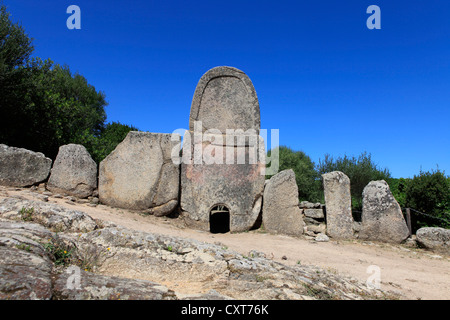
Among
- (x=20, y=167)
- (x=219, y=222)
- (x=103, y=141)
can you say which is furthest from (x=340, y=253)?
(x=103, y=141)

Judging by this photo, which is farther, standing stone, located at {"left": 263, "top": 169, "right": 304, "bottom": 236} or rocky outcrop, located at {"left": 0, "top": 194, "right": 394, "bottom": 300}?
standing stone, located at {"left": 263, "top": 169, "right": 304, "bottom": 236}

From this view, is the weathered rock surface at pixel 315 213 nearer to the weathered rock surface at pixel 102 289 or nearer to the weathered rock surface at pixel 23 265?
the weathered rock surface at pixel 102 289

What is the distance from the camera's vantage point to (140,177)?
8.69 meters

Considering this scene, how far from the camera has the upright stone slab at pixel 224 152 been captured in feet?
28.9

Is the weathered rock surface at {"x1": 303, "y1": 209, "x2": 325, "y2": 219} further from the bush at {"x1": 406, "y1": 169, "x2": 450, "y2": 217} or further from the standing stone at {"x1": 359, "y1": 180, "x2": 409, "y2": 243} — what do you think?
the bush at {"x1": 406, "y1": 169, "x2": 450, "y2": 217}

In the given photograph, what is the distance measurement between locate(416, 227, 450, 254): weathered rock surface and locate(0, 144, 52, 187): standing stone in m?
10.2

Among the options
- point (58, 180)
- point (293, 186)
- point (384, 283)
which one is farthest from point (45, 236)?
point (293, 186)

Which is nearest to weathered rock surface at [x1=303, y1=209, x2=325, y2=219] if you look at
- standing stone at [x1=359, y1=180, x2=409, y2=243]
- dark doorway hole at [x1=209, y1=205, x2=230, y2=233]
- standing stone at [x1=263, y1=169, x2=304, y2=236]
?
standing stone at [x1=263, y1=169, x2=304, y2=236]

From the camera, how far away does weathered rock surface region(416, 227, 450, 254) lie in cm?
785

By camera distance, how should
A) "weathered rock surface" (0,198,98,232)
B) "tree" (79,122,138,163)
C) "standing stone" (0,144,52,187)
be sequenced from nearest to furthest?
"weathered rock surface" (0,198,98,232) → "standing stone" (0,144,52,187) → "tree" (79,122,138,163)

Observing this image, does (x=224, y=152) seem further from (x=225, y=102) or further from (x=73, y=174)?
(x=73, y=174)

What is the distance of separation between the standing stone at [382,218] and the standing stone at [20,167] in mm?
8889

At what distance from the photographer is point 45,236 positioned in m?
3.45
